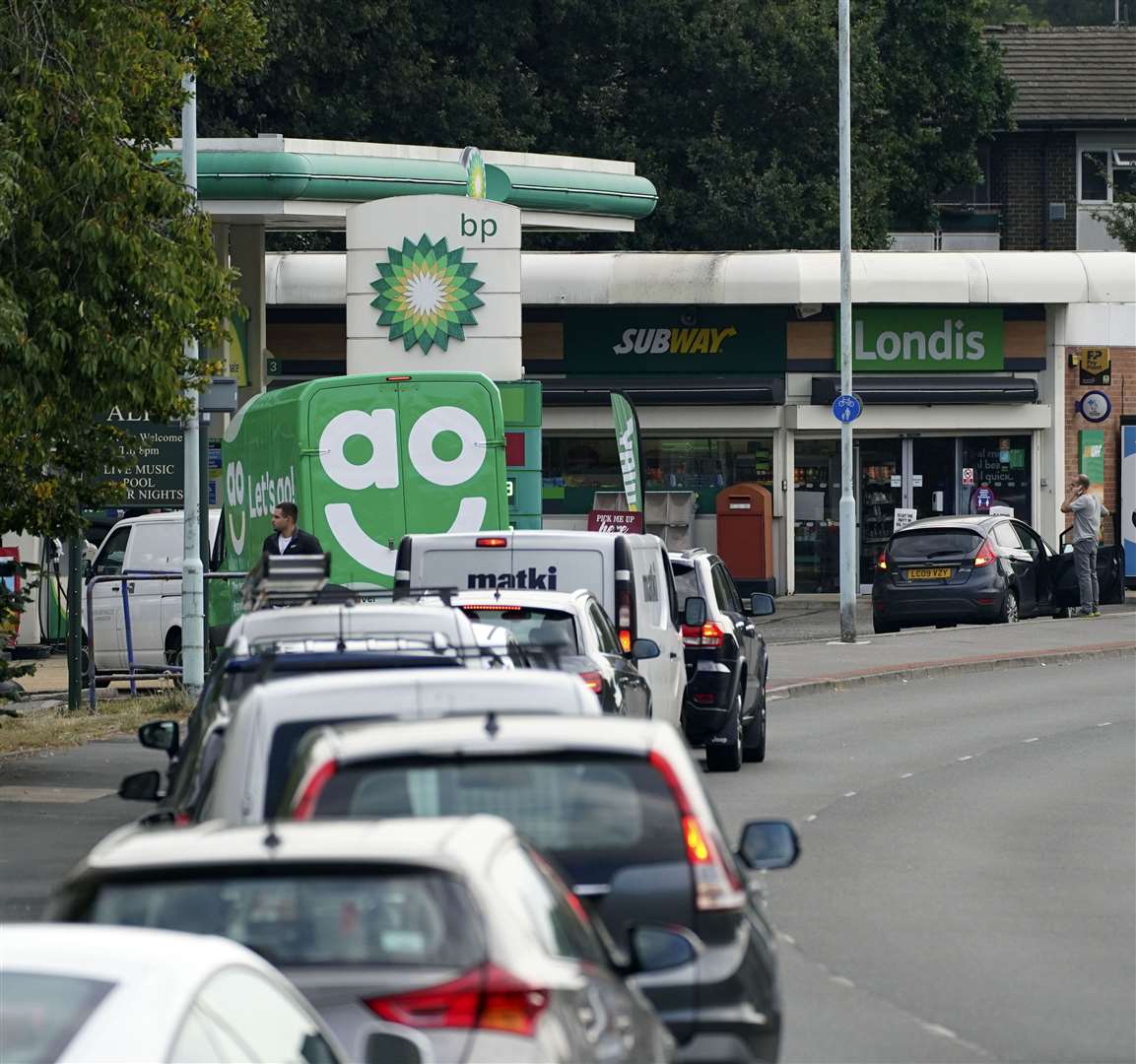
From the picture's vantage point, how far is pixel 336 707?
7.18 metres

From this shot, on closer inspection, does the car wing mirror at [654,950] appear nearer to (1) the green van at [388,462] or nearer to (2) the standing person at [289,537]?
(2) the standing person at [289,537]

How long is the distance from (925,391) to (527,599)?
1054 inches

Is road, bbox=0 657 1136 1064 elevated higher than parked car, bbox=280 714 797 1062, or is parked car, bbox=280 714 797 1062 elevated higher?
parked car, bbox=280 714 797 1062

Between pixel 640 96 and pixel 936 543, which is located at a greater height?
pixel 640 96

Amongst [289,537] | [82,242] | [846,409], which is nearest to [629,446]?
[846,409]

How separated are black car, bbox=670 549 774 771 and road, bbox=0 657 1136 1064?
0.36m

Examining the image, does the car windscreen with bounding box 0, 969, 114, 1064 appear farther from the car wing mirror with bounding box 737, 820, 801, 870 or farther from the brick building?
the brick building

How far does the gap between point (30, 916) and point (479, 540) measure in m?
5.28

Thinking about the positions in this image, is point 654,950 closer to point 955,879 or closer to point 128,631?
point 955,879

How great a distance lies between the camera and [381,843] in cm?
492

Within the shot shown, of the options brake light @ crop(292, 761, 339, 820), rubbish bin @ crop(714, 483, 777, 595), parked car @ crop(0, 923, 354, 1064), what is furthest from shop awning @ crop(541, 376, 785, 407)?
parked car @ crop(0, 923, 354, 1064)

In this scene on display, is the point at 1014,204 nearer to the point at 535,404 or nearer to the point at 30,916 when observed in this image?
the point at 535,404

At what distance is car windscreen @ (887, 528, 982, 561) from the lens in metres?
30.2

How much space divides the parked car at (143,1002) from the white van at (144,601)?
64.3 feet
